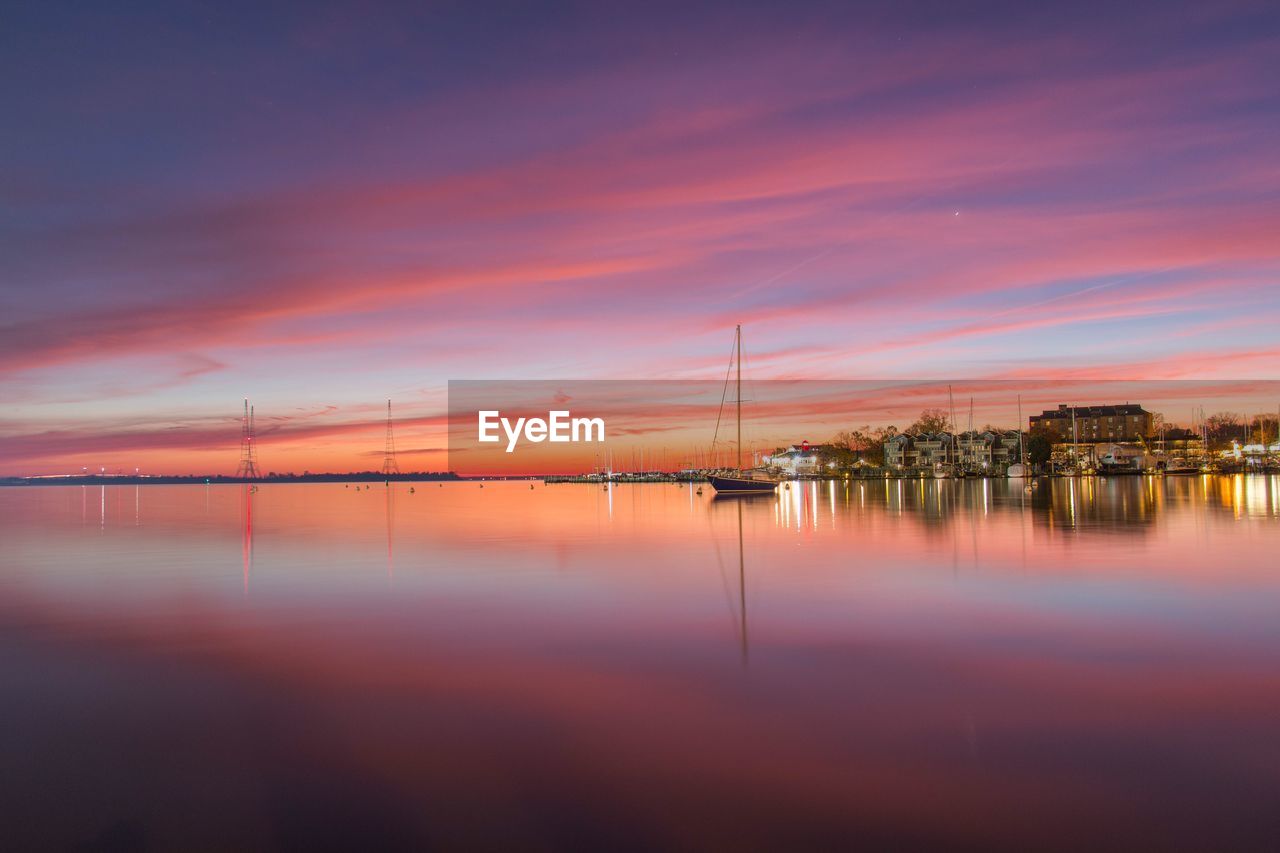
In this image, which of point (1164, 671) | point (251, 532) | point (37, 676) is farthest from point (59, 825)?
point (251, 532)

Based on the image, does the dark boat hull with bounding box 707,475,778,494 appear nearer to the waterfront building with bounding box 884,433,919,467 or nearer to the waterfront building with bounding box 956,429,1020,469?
the waterfront building with bounding box 956,429,1020,469

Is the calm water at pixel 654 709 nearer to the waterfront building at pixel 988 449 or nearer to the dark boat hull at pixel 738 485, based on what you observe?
the dark boat hull at pixel 738 485

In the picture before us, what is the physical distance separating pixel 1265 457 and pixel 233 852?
22626 centimetres

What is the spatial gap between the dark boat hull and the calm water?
62.3 m

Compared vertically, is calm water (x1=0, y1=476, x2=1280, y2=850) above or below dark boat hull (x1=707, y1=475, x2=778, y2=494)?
above

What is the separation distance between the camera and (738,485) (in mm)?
86062

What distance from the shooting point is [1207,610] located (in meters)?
15.9

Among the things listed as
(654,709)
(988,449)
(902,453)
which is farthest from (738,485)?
(902,453)

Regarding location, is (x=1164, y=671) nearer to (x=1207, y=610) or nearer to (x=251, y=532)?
(x=1207, y=610)

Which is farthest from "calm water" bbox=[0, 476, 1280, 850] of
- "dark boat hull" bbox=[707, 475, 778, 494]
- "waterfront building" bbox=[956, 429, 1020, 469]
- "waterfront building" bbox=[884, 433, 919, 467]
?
"waterfront building" bbox=[884, 433, 919, 467]

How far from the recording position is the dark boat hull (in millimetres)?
85250

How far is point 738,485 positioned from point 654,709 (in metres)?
76.8

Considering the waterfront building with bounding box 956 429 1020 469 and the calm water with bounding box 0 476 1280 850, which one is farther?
the waterfront building with bounding box 956 429 1020 469

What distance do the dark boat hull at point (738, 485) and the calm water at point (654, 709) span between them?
204ft
